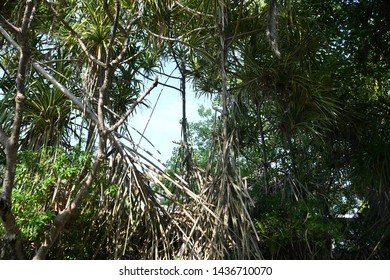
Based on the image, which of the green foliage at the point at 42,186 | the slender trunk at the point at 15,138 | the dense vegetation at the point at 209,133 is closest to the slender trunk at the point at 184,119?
the dense vegetation at the point at 209,133

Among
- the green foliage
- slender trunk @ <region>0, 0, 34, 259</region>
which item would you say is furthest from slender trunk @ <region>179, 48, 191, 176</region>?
slender trunk @ <region>0, 0, 34, 259</region>

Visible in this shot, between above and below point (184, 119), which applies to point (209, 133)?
below

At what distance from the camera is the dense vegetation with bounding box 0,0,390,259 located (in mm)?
4070

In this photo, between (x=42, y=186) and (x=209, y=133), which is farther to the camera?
(x=209, y=133)

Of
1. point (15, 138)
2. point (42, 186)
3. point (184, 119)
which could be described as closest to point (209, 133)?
point (184, 119)

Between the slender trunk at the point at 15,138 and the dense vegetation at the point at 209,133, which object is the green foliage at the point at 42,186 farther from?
the slender trunk at the point at 15,138

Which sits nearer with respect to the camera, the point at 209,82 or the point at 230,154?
the point at 230,154

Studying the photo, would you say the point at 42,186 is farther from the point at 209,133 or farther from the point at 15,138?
the point at 209,133

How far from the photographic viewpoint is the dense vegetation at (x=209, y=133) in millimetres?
4070

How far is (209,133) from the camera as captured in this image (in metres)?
5.12

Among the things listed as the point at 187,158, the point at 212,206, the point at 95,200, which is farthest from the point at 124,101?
the point at 212,206

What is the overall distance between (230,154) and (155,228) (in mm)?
845

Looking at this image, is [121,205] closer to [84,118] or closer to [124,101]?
[84,118]

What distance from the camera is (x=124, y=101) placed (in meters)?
5.46
